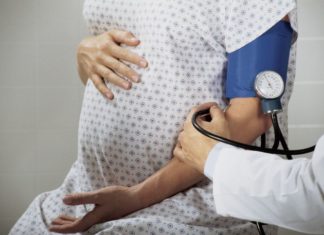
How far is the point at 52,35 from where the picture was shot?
2.61 m

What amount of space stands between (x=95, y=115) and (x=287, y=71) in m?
0.50

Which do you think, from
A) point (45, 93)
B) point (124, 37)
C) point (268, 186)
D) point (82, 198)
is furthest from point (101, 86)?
point (45, 93)

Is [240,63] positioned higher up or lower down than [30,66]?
higher up

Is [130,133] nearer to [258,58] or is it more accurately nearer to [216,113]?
[216,113]

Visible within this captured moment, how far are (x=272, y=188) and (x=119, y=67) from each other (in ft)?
1.85

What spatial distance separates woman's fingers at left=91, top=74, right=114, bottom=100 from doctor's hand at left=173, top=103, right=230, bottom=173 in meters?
0.22

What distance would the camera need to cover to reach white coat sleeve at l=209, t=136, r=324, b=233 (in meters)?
0.83

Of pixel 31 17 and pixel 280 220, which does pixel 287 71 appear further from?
pixel 31 17

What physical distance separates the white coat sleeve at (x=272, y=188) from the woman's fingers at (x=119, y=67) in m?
0.36

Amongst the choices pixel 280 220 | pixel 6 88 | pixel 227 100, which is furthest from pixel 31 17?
pixel 280 220

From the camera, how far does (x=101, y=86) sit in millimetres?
1288

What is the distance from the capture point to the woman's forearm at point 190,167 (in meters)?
1.16

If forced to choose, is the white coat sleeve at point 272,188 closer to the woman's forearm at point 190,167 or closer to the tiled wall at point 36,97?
the woman's forearm at point 190,167

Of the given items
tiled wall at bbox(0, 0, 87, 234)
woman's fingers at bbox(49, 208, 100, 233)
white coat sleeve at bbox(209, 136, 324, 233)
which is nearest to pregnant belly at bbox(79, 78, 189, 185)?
woman's fingers at bbox(49, 208, 100, 233)
